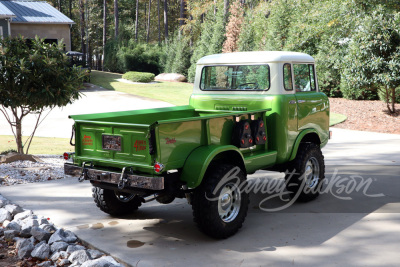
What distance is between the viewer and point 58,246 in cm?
487

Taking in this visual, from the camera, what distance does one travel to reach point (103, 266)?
425cm

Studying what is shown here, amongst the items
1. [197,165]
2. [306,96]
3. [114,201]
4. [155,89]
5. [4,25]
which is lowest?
[114,201]

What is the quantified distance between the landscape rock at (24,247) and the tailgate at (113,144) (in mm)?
1070

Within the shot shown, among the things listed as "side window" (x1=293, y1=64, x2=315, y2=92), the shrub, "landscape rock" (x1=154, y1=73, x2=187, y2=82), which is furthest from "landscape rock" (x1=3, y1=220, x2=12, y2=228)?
"landscape rock" (x1=154, y1=73, x2=187, y2=82)

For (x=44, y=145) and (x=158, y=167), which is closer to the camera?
(x=158, y=167)

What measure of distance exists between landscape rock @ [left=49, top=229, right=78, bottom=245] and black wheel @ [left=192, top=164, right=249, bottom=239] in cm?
142

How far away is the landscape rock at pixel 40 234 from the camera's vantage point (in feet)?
17.0

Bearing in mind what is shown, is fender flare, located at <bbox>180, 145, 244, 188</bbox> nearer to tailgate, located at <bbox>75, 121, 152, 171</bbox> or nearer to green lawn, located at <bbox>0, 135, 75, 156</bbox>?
tailgate, located at <bbox>75, 121, 152, 171</bbox>

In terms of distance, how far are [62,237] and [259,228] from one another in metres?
2.31

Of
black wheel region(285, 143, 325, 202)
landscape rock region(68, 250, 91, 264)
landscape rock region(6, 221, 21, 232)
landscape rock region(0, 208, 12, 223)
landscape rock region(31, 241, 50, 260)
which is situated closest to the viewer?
landscape rock region(68, 250, 91, 264)

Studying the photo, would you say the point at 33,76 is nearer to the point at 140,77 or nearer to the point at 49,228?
the point at 49,228

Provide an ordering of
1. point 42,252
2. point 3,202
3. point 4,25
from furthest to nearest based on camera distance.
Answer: point 4,25 < point 3,202 < point 42,252

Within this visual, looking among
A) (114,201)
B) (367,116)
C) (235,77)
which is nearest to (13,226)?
(114,201)

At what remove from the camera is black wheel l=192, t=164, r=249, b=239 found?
4.94m
